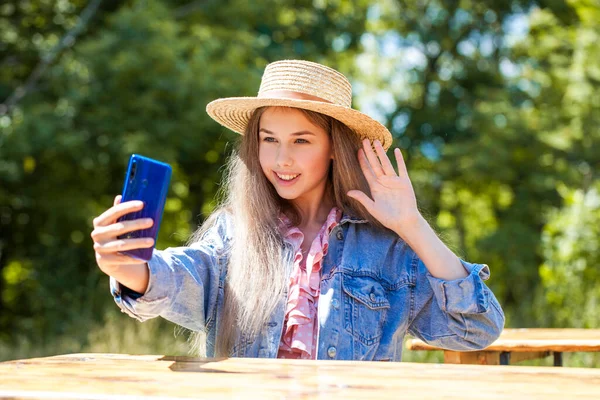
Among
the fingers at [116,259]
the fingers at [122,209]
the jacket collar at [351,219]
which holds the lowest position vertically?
the fingers at [116,259]

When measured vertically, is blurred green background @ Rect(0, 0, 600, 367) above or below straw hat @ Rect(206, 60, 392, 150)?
above

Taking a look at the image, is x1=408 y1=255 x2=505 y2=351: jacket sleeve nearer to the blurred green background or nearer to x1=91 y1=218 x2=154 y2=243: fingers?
x1=91 y1=218 x2=154 y2=243: fingers

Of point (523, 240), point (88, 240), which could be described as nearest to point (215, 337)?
point (88, 240)

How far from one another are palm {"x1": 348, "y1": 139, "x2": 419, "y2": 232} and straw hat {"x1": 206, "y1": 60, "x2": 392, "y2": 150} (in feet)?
0.41

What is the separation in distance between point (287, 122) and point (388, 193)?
1.36 feet

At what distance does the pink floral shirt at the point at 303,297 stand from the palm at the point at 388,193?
0.18 m

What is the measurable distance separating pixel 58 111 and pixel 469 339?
746 cm

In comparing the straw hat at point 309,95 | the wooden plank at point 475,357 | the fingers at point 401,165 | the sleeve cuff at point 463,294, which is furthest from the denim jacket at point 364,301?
the wooden plank at point 475,357

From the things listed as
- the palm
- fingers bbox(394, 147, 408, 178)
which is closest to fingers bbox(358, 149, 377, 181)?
the palm

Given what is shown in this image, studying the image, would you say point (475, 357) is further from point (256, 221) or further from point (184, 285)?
point (184, 285)

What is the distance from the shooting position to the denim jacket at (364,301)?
2361 mm

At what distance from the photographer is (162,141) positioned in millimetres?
9258

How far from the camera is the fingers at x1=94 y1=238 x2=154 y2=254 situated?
1.78 metres

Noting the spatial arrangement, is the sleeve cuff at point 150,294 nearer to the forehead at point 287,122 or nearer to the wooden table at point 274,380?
the wooden table at point 274,380
